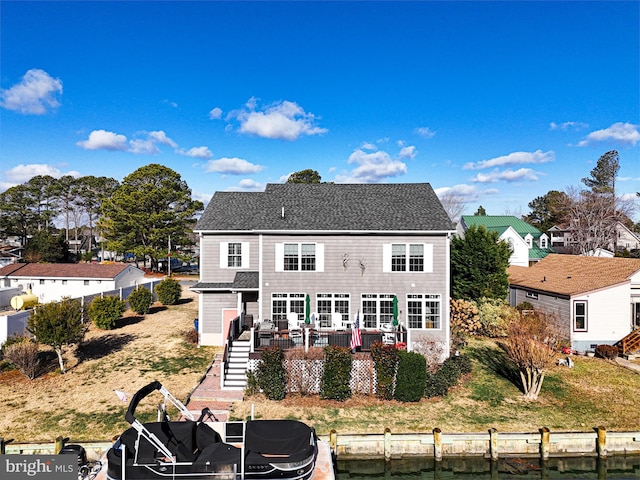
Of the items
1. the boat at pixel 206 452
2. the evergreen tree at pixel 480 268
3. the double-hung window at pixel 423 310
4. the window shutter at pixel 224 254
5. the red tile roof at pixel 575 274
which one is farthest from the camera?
the evergreen tree at pixel 480 268

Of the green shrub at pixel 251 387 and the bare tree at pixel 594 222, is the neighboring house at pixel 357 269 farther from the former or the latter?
the bare tree at pixel 594 222

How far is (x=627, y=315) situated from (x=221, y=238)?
22.8 metres

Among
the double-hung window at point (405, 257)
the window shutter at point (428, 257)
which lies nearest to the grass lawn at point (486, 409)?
the window shutter at point (428, 257)

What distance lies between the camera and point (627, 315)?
21.4 m

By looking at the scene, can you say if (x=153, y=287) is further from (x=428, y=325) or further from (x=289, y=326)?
(x=428, y=325)

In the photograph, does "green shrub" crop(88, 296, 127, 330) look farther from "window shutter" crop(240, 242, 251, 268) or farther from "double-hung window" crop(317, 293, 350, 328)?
"double-hung window" crop(317, 293, 350, 328)

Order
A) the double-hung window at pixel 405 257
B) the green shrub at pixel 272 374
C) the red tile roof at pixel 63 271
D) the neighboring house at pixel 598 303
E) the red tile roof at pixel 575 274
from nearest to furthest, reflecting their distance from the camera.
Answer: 1. the green shrub at pixel 272 374
2. the double-hung window at pixel 405 257
3. the neighboring house at pixel 598 303
4. the red tile roof at pixel 575 274
5. the red tile roof at pixel 63 271

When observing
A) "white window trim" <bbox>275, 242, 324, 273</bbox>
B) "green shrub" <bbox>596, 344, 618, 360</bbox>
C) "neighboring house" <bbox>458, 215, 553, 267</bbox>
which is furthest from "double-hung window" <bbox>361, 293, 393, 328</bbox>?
"neighboring house" <bbox>458, 215, 553, 267</bbox>

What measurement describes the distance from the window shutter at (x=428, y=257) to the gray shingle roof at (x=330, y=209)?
89cm

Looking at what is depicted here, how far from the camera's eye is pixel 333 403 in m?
14.6

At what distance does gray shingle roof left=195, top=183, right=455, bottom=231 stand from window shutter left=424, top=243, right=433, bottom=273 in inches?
34.9

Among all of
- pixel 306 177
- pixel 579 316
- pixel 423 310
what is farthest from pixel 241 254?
pixel 306 177

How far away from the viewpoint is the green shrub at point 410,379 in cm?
1458

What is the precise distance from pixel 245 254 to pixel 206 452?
12.5 meters
